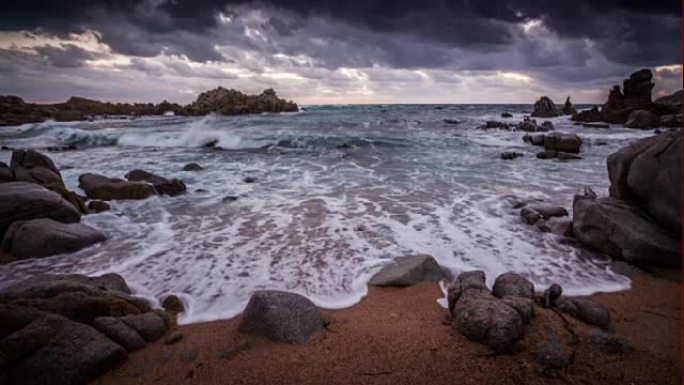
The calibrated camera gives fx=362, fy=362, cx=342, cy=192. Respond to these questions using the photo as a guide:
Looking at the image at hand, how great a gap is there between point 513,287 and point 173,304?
3.63 meters

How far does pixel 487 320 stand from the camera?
9.97 feet

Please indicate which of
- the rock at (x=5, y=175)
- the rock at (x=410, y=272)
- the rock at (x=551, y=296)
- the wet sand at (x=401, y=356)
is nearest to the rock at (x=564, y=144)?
the wet sand at (x=401, y=356)

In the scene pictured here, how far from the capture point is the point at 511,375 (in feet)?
8.71

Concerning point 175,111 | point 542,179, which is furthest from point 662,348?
point 175,111

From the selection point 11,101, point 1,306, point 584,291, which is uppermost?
point 11,101

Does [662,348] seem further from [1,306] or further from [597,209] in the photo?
[1,306]

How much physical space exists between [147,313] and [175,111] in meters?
66.2

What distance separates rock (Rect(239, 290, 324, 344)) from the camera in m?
3.21

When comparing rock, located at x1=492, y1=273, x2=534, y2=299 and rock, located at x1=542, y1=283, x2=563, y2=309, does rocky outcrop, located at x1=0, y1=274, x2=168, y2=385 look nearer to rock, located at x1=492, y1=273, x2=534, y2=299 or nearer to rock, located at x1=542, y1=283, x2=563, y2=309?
rock, located at x1=492, y1=273, x2=534, y2=299

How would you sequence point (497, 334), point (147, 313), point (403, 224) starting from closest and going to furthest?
point (497, 334), point (147, 313), point (403, 224)

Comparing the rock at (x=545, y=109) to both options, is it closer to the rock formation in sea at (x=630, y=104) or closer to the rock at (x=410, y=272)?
the rock formation in sea at (x=630, y=104)

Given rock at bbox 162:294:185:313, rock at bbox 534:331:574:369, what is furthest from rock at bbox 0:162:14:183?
rock at bbox 534:331:574:369

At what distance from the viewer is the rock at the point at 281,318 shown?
3211 millimetres

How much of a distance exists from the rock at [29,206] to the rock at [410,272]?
554 centimetres
